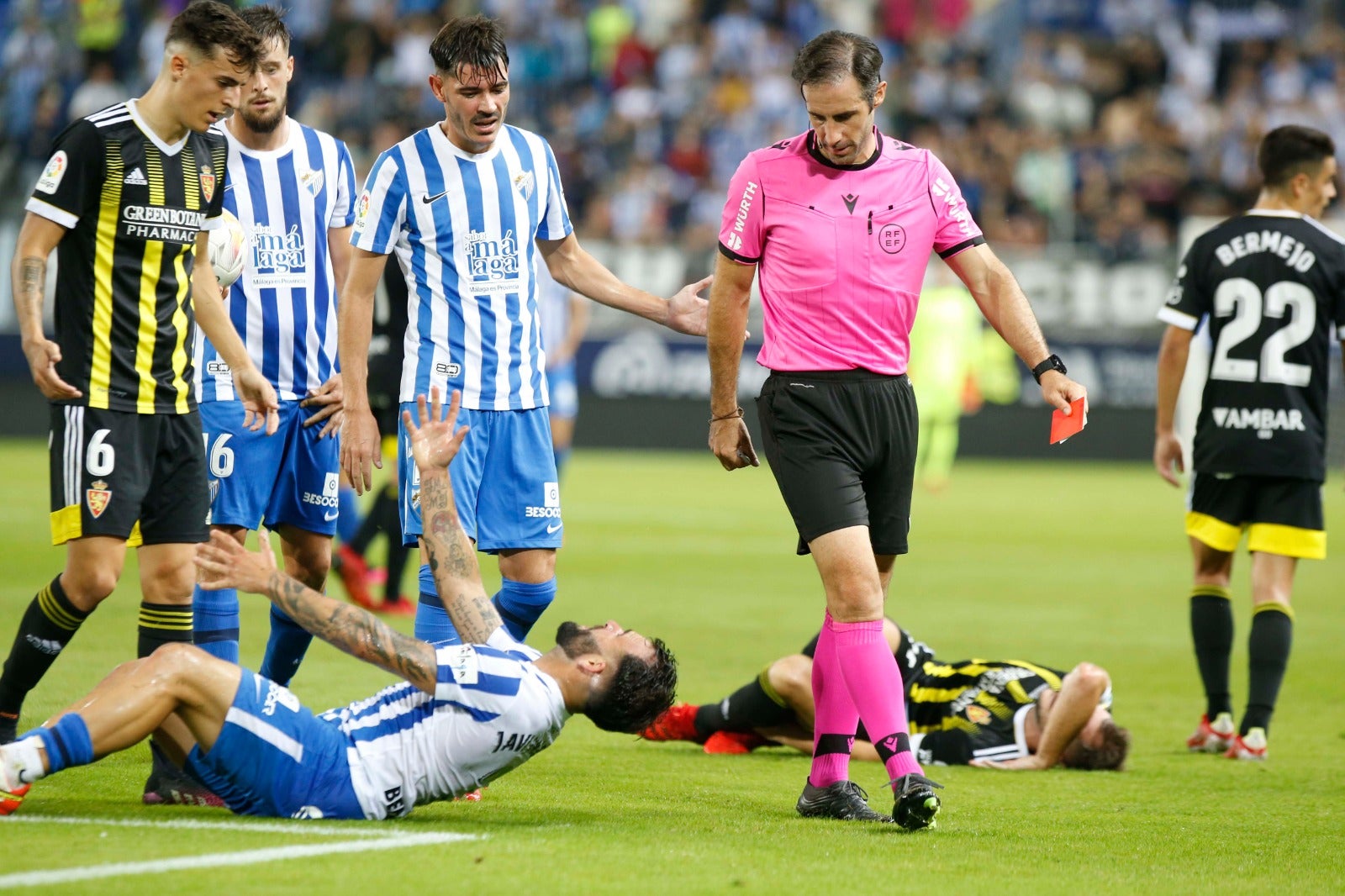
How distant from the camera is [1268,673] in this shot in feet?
22.7

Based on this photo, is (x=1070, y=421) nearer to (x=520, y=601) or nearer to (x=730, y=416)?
(x=730, y=416)

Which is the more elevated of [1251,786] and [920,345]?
[920,345]

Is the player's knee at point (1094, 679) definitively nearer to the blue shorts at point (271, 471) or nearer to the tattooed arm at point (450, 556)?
the tattooed arm at point (450, 556)

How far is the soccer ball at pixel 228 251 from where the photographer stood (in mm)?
5754

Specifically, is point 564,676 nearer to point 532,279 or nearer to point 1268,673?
point 532,279

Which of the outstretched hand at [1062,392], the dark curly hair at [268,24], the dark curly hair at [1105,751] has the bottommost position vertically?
the dark curly hair at [1105,751]

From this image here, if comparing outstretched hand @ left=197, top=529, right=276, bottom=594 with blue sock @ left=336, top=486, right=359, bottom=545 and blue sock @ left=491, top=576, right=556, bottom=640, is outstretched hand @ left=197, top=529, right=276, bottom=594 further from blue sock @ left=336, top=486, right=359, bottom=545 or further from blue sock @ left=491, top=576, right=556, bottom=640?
blue sock @ left=336, top=486, right=359, bottom=545

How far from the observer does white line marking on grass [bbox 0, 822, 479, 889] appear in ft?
12.1

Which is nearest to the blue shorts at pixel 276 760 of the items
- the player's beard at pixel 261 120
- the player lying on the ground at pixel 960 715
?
the player lying on the ground at pixel 960 715

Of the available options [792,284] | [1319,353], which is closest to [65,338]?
[792,284]

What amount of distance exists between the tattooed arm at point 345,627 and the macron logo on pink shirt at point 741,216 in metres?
1.63

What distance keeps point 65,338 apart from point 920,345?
1554 cm

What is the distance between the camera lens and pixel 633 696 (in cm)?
460

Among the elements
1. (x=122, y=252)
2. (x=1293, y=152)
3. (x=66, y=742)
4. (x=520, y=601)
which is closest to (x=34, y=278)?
(x=122, y=252)
